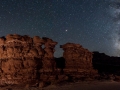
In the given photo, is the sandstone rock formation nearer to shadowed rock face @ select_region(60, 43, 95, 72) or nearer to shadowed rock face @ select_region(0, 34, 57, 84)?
shadowed rock face @ select_region(0, 34, 57, 84)

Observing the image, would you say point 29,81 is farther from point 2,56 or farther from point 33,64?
point 2,56

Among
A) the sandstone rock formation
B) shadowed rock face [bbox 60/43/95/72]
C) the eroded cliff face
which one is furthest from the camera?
shadowed rock face [bbox 60/43/95/72]

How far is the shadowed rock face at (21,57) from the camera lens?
1487 centimetres

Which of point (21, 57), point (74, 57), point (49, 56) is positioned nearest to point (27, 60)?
point (21, 57)

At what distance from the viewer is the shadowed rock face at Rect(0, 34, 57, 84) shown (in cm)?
1487

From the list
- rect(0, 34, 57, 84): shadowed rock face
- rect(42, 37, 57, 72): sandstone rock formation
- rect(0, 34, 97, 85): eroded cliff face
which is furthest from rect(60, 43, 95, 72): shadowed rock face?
rect(0, 34, 57, 84): shadowed rock face

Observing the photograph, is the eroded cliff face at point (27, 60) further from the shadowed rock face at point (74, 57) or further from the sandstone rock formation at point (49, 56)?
the shadowed rock face at point (74, 57)

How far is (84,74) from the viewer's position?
61.5 ft

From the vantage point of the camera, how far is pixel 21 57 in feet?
50.4

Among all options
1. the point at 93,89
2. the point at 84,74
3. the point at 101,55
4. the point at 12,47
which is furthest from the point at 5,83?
the point at 101,55

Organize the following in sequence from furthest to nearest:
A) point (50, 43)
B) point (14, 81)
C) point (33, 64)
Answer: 1. point (50, 43)
2. point (33, 64)
3. point (14, 81)

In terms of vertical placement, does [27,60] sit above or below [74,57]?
below

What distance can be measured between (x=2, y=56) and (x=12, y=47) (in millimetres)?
1126

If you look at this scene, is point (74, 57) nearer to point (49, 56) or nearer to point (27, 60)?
point (49, 56)
